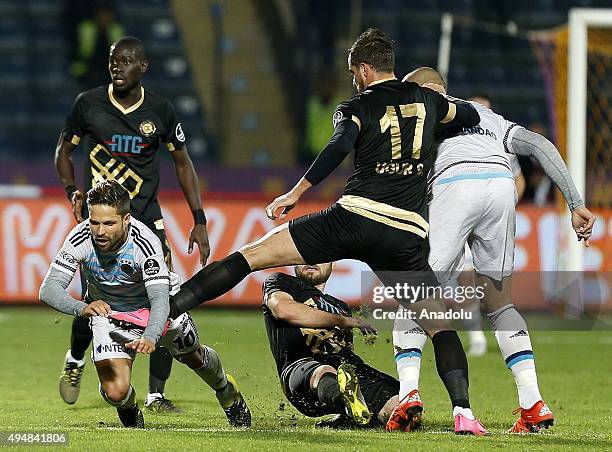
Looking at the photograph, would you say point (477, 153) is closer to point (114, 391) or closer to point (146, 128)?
point (146, 128)

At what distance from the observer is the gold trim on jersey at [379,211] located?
20.5ft

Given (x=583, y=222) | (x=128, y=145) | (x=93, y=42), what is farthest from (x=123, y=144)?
(x=93, y=42)

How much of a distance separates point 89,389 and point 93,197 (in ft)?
9.52

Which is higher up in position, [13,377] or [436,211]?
[436,211]

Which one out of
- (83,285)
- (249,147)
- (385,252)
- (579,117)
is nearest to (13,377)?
(83,285)

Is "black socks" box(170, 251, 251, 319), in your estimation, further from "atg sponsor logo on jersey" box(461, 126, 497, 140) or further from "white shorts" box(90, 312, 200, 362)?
"atg sponsor logo on jersey" box(461, 126, 497, 140)

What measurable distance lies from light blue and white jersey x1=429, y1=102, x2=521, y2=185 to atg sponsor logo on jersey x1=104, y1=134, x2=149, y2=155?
1.90 meters

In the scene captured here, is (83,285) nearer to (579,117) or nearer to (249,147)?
(579,117)

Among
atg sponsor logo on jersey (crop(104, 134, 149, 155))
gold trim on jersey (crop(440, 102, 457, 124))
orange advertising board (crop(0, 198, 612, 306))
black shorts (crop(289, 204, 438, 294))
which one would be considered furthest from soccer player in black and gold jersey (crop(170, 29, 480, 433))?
orange advertising board (crop(0, 198, 612, 306))

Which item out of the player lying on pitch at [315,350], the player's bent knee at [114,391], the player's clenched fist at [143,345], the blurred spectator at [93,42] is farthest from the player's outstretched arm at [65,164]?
the blurred spectator at [93,42]

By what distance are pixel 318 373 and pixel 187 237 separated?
7.49 metres

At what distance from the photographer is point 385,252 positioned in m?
6.28

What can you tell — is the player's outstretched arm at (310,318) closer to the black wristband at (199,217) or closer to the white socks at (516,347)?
the white socks at (516,347)

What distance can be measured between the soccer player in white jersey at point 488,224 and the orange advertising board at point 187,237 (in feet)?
22.9
